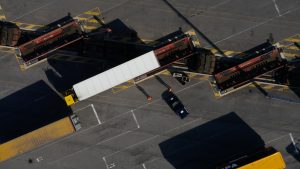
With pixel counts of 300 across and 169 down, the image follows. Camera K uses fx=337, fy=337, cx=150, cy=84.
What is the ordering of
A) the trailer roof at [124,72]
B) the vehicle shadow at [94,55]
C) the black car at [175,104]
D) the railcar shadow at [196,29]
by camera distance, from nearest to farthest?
1. the trailer roof at [124,72]
2. the black car at [175,104]
3. the railcar shadow at [196,29]
4. the vehicle shadow at [94,55]

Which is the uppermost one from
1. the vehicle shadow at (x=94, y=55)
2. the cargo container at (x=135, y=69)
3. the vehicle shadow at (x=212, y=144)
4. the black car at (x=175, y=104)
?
the vehicle shadow at (x=94, y=55)

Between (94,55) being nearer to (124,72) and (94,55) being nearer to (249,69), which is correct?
(124,72)

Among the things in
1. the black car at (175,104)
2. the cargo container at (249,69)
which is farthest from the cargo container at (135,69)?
the cargo container at (249,69)

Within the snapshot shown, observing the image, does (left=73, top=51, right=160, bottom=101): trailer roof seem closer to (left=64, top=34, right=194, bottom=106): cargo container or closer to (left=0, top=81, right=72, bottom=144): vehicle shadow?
(left=64, top=34, right=194, bottom=106): cargo container

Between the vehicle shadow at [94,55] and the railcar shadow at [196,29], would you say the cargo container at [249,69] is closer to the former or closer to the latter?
the railcar shadow at [196,29]

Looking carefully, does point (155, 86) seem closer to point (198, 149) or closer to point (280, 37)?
point (198, 149)

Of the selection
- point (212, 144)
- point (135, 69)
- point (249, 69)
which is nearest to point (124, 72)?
point (135, 69)
